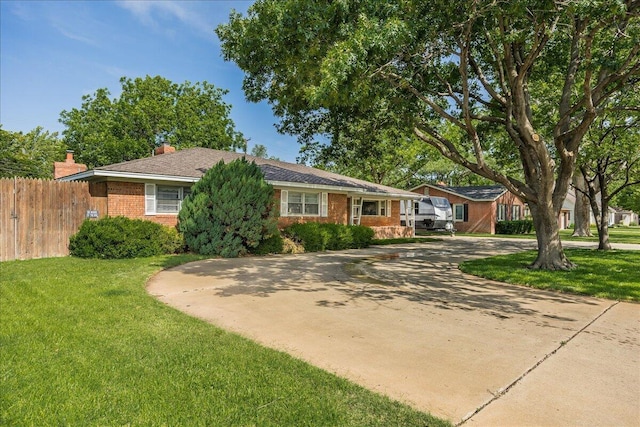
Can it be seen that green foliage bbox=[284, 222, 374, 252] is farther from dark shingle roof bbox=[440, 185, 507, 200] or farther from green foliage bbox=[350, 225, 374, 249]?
dark shingle roof bbox=[440, 185, 507, 200]

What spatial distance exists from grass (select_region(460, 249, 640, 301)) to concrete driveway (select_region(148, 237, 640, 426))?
0.60m

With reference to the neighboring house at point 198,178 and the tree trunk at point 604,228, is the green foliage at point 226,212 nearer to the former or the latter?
the neighboring house at point 198,178

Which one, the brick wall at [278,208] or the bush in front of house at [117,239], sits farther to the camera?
the brick wall at [278,208]

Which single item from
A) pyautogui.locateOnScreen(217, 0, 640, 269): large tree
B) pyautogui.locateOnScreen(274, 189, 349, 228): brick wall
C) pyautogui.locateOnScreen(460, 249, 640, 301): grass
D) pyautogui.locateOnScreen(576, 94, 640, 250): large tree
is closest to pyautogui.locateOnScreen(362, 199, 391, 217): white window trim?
pyautogui.locateOnScreen(274, 189, 349, 228): brick wall

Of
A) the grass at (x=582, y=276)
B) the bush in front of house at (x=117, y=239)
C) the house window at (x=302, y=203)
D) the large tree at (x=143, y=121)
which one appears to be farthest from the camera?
the large tree at (x=143, y=121)

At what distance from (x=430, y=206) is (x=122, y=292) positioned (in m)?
25.4

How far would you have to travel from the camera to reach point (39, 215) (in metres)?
11.4

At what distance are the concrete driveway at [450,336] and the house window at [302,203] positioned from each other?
8079 mm

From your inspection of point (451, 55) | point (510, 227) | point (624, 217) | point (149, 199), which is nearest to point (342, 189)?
point (149, 199)

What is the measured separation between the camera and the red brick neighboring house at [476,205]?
3125 centimetres

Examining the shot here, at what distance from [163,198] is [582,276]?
13.6 metres

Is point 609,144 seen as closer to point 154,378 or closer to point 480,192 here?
point 480,192

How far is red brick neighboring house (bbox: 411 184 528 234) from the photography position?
31250 millimetres

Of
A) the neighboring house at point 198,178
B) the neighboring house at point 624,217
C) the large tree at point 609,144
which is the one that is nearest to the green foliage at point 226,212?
the neighboring house at point 198,178
